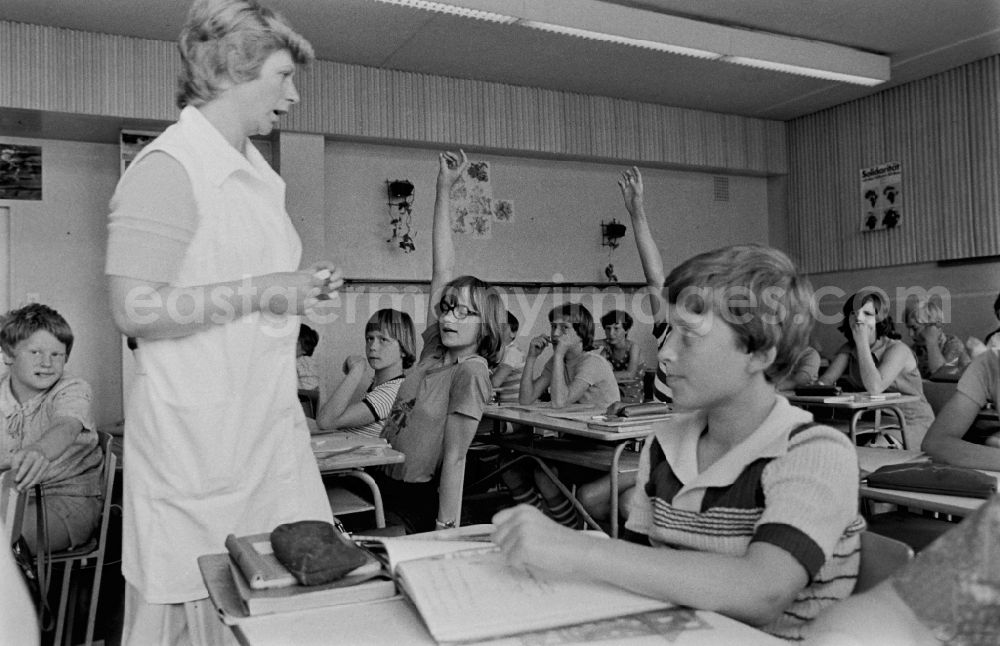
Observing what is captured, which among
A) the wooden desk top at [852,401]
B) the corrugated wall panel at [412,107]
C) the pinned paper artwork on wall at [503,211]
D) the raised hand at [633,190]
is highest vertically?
the corrugated wall panel at [412,107]

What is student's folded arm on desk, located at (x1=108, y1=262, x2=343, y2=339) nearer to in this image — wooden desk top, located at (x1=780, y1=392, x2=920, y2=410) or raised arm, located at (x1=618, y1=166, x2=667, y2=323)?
raised arm, located at (x1=618, y1=166, x2=667, y2=323)

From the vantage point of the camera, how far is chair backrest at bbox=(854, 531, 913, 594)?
1024 mm

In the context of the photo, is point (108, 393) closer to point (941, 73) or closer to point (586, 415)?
point (586, 415)

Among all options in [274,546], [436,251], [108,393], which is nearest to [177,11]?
[108,393]

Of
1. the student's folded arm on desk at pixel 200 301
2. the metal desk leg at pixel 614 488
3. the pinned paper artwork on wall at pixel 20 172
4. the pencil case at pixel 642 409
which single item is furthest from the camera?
the pinned paper artwork on wall at pixel 20 172

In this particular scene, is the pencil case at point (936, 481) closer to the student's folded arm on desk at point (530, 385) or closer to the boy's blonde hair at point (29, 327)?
the boy's blonde hair at point (29, 327)

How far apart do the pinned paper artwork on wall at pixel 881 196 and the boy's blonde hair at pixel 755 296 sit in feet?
22.8

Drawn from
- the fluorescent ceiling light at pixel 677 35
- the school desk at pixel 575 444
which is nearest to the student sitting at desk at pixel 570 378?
the school desk at pixel 575 444

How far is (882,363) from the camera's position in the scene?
473cm

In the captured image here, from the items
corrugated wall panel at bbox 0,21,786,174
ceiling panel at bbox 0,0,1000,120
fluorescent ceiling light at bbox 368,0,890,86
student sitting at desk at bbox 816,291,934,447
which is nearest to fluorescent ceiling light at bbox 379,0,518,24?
fluorescent ceiling light at bbox 368,0,890,86

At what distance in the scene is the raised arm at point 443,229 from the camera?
2.69 m

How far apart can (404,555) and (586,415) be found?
2573 millimetres

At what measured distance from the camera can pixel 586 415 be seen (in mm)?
3467

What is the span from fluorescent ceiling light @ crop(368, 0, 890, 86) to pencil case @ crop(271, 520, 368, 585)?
164 inches
